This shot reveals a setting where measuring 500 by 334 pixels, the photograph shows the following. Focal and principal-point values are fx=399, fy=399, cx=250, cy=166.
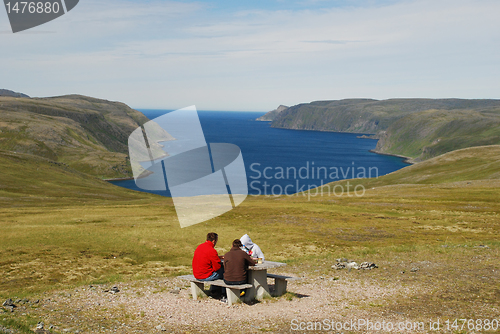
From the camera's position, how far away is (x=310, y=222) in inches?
1941

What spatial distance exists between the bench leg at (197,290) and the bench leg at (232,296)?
5.46 ft

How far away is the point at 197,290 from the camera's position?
61.2ft

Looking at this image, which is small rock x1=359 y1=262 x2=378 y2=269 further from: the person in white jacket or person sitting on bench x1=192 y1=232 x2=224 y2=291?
person sitting on bench x1=192 y1=232 x2=224 y2=291

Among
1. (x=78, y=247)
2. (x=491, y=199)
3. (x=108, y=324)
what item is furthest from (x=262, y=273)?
(x=491, y=199)

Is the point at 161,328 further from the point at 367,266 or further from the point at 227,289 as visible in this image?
the point at 367,266

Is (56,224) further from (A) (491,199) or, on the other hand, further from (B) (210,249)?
(A) (491,199)

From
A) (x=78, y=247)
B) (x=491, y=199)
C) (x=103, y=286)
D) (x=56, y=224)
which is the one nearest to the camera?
(x=103, y=286)

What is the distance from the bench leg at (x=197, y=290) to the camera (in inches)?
728

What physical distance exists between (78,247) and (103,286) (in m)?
13.7

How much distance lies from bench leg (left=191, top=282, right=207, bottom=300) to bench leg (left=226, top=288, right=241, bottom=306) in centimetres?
166

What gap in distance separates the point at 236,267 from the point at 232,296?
126 cm

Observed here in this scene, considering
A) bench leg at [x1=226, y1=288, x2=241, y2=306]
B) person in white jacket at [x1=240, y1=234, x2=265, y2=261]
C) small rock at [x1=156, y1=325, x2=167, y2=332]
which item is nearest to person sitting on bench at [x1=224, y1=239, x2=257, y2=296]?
bench leg at [x1=226, y1=288, x2=241, y2=306]

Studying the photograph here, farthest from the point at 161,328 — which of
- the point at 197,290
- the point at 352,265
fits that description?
the point at 352,265

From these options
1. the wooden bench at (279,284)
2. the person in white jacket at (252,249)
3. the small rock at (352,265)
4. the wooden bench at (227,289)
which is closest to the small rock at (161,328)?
the wooden bench at (227,289)
